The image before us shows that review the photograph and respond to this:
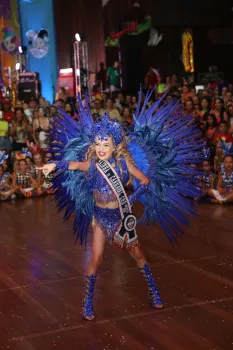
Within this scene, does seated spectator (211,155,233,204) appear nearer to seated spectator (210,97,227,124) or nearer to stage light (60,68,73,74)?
seated spectator (210,97,227,124)

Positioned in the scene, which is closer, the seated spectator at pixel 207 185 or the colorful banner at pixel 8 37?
the seated spectator at pixel 207 185

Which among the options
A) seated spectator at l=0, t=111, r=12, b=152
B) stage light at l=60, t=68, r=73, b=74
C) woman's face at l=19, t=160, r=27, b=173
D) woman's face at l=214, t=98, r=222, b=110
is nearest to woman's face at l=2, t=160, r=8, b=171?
woman's face at l=19, t=160, r=27, b=173

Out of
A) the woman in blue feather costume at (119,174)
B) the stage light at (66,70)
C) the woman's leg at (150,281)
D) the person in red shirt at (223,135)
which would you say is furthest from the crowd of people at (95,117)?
the stage light at (66,70)

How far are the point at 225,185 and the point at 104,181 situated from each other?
560 centimetres

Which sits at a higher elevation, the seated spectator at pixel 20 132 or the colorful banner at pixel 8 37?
the colorful banner at pixel 8 37

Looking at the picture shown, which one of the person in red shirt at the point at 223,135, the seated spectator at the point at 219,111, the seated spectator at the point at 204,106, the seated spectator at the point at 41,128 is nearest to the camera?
the person in red shirt at the point at 223,135

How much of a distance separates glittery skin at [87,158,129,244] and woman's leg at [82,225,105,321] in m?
0.06

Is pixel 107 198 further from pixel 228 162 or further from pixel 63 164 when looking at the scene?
pixel 228 162

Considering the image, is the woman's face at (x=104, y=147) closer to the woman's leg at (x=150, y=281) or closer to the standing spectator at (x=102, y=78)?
the woman's leg at (x=150, y=281)

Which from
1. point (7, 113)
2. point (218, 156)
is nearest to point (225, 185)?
point (218, 156)

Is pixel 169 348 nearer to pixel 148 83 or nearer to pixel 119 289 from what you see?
pixel 119 289

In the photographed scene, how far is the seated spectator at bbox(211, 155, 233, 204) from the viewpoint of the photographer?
33.1 ft

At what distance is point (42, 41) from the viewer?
22.1m

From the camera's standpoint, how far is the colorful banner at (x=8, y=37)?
78.2 ft
